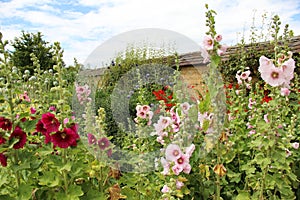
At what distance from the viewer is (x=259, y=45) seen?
7.45 metres

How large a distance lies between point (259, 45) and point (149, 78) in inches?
123

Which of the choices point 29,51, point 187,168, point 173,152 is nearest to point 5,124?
point 173,152

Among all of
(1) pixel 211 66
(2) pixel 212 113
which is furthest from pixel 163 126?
(1) pixel 211 66

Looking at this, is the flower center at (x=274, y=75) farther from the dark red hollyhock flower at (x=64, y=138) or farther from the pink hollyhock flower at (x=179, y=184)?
the dark red hollyhock flower at (x=64, y=138)

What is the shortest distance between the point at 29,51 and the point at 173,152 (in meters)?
18.5

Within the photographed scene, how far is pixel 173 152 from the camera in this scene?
81.0 inches

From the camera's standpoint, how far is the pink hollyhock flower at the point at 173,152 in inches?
80.4

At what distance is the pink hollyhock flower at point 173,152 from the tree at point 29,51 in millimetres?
15968

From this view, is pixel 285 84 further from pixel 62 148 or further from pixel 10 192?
pixel 10 192

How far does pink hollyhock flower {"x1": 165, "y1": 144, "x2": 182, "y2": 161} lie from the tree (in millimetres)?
15968

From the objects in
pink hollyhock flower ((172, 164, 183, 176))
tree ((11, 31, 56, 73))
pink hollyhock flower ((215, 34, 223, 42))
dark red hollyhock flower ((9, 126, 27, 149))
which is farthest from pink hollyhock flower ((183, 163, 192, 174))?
tree ((11, 31, 56, 73))

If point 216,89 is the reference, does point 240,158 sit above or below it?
below

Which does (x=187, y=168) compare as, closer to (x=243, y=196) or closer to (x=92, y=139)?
(x=243, y=196)

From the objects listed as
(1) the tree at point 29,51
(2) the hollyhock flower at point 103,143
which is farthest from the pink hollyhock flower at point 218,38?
(1) the tree at point 29,51
